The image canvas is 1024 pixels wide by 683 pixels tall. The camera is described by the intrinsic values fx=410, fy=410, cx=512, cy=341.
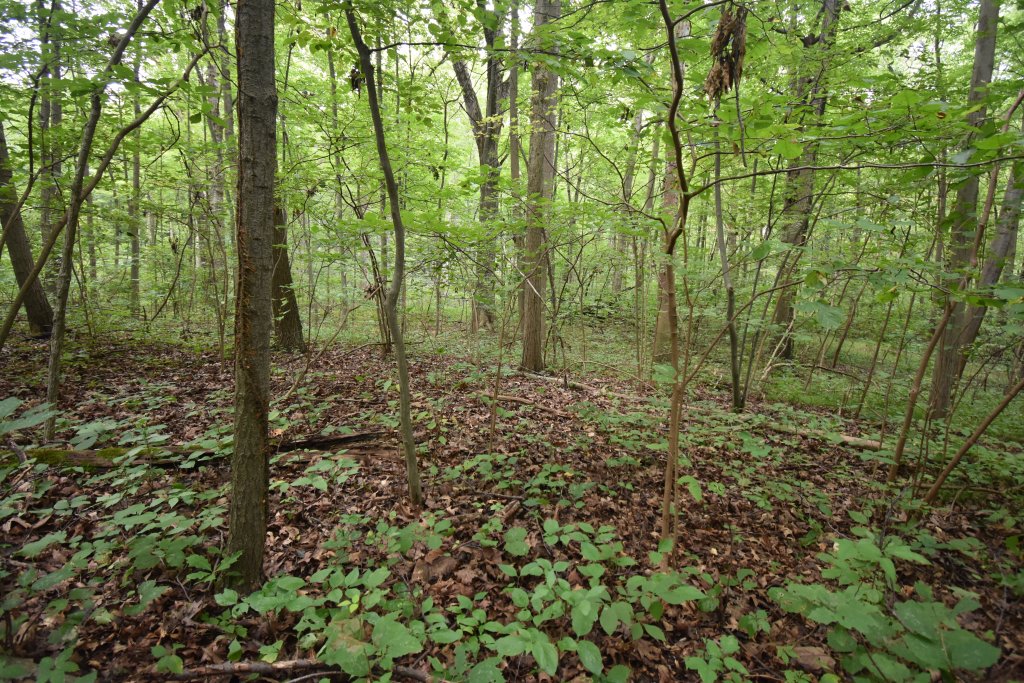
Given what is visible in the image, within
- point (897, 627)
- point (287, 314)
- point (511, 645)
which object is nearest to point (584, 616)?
point (511, 645)

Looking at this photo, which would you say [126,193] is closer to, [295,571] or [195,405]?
[195,405]

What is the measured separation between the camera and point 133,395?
5.03 meters

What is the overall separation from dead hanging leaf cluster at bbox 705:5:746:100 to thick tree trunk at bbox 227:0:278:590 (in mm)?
2038

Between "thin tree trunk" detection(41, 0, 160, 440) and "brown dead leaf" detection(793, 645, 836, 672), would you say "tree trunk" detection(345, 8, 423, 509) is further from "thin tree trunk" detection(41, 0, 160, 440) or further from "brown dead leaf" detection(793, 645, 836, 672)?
"brown dead leaf" detection(793, 645, 836, 672)

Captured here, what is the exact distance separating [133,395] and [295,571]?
4287mm

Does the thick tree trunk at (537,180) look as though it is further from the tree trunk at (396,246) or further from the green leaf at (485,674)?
the green leaf at (485,674)

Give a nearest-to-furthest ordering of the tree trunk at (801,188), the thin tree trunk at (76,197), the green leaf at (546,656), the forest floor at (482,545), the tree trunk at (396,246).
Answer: the green leaf at (546,656) → the forest floor at (482,545) → the tree trunk at (396,246) → the thin tree trunk at (76,197) → the tree trunk at (801,188)

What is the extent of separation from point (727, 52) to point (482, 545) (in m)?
3.08

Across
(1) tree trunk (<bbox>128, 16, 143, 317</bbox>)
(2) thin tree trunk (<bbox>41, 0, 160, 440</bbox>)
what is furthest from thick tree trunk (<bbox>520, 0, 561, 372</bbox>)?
(1) tree trunk (<bbox>128, 16, 143, 317</bbox>)

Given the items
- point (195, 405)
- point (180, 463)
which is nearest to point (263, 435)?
point (180, 463)

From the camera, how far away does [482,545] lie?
270cm

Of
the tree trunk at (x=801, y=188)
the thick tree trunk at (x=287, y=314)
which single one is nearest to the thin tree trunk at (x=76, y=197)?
the thick tree trunk at (x=287, y=314)

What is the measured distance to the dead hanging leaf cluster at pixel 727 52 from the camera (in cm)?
187

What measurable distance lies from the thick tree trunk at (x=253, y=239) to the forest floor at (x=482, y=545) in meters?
0.57
